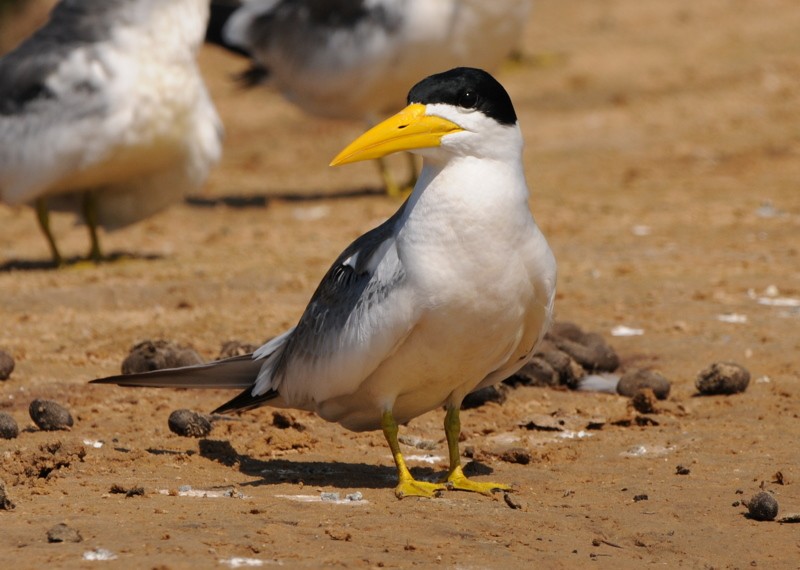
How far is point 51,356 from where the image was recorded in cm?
683

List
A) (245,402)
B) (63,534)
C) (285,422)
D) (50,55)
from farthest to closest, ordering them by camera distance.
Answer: (50,55) → (285,422) → (245,402) → (63,534)

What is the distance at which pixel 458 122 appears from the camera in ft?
15.2

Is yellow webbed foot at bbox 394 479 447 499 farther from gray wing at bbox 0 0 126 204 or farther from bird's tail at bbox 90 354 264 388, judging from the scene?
gray wing at bbox 0 0 126 204

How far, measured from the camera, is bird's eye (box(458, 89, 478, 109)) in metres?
4.64

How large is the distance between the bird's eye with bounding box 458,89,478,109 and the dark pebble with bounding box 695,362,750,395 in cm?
207

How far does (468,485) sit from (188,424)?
47.5 inches

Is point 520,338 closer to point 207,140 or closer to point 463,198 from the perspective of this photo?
point 463,198

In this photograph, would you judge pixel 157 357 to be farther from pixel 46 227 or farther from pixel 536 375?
pixel 46 227

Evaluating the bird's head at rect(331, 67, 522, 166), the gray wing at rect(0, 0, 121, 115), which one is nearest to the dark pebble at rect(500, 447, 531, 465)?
the bird's head at rect(331, 67, 522, 166)

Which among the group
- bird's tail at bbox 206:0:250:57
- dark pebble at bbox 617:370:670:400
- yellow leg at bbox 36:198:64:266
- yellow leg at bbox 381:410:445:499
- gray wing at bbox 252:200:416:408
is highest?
bird's tail at bbox 206:0:250:57

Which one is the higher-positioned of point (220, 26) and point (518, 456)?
point (220, 26)

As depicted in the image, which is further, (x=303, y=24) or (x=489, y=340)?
(x=303, y=24)

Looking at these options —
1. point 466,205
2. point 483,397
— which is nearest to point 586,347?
point 483,397

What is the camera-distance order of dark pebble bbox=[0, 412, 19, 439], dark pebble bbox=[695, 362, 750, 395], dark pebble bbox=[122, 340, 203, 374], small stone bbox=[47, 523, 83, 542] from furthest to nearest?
dark pebble bbox=[122, 340, 203, 374] < dark pebble bbox=[695, 362, 750, 395] < dark pebble bbox=[0, 412, 19, 439] < small stone bbox=[47, 523, 83, 542]
